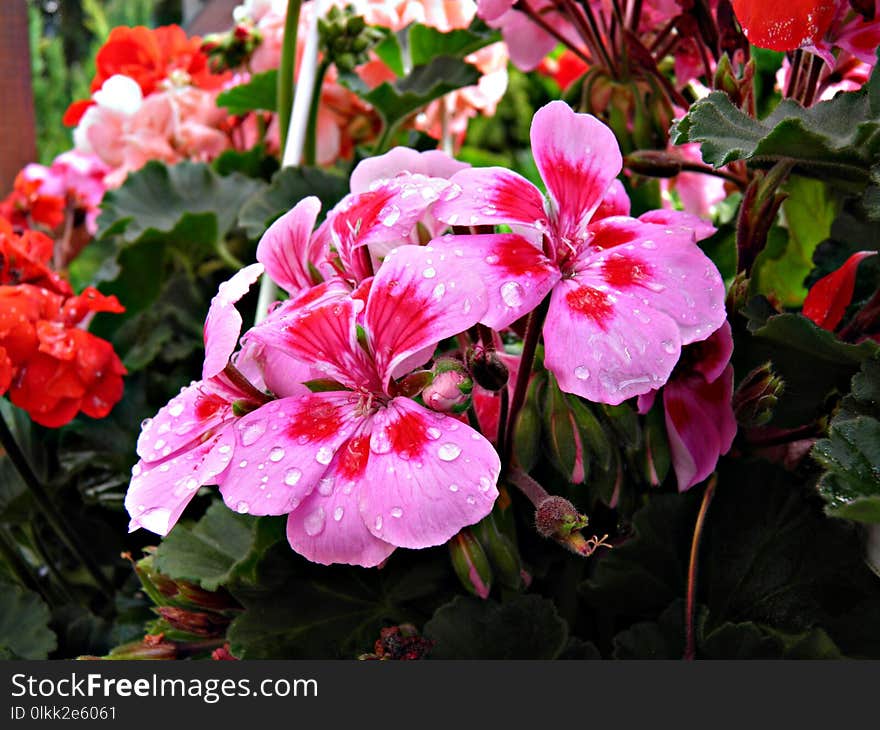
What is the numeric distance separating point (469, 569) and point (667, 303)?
0.54 ft

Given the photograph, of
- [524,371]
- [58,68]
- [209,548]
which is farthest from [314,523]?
[58,68]

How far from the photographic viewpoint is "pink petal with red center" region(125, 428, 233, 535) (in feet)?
1.29

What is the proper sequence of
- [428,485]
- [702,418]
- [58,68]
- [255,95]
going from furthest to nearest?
[58,68], [255,95], [702,418], [428,485]

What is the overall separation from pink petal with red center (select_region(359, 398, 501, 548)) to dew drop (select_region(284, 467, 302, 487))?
30mm

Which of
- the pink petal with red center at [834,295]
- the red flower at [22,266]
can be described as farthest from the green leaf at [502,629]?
the red flower at [22,266]

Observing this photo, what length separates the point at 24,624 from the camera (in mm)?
692

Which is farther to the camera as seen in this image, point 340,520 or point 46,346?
point 46,346

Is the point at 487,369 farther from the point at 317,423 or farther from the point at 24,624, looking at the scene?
the point at 24,624

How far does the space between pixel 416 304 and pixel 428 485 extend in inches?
3.2

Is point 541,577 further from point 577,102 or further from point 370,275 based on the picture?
point 577,102

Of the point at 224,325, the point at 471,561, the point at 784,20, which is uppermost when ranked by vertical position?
the point at 784,20

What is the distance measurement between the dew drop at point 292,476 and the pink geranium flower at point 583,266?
0.10 metres

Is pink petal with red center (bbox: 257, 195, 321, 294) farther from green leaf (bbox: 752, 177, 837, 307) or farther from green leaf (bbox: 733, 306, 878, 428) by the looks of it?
green leaf (bbox: 752, 177, 837, 307)

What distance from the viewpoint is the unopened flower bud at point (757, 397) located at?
1.48ft
